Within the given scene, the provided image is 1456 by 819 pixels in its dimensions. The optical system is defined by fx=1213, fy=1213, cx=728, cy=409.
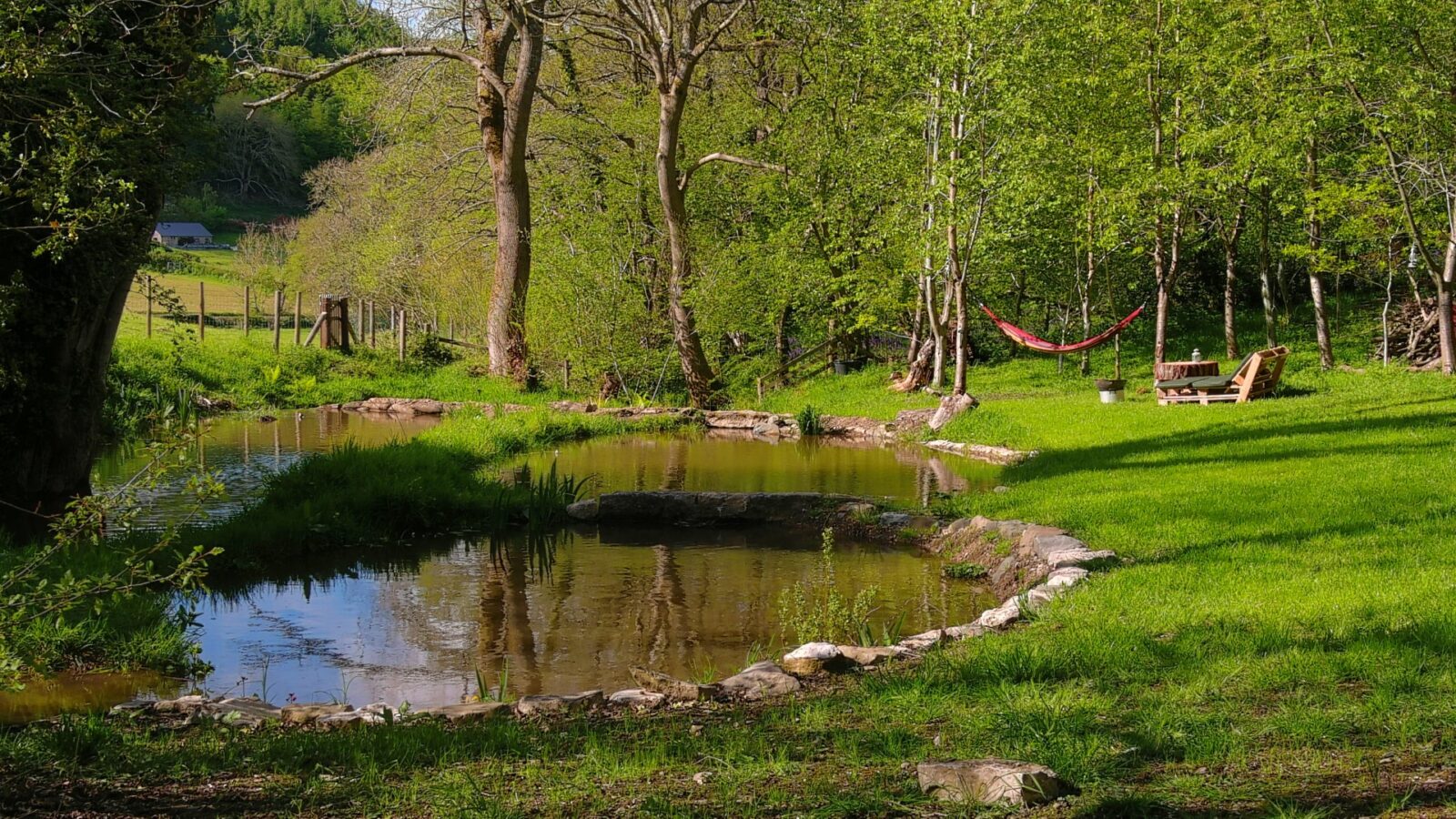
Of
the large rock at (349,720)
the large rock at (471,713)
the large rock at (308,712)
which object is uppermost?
the large rock at (471,713)

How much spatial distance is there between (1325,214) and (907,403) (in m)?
6.81

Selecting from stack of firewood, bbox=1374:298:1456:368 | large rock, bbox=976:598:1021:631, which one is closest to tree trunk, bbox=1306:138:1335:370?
stack of firewood, bbox=1374:298:1456:368

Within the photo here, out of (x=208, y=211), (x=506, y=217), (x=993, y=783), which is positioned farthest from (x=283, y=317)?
(x=993, y=783)

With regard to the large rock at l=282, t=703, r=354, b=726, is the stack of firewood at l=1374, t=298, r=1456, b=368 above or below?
above

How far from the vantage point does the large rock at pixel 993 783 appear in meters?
3.49

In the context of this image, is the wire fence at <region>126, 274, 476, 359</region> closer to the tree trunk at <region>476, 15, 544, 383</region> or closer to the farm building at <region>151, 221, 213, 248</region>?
the tree trunk at <region>476, 15, 544, 383</region>

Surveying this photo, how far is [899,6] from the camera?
18.7m

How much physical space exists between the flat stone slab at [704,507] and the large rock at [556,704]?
5.77 meters

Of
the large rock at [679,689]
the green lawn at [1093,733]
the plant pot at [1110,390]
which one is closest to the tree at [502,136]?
the plant pot at [1110,390]

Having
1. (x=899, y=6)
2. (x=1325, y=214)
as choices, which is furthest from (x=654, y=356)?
(x=1325, y=214)

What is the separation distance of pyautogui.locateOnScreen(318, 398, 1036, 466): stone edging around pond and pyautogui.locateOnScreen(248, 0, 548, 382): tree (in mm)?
2212

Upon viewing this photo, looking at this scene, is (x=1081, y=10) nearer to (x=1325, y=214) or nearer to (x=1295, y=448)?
(x=1325, y=214)

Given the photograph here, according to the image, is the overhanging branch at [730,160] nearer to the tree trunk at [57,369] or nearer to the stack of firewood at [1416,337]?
the stack of firewood at [1416,337]

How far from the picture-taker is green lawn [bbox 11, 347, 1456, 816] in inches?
144
